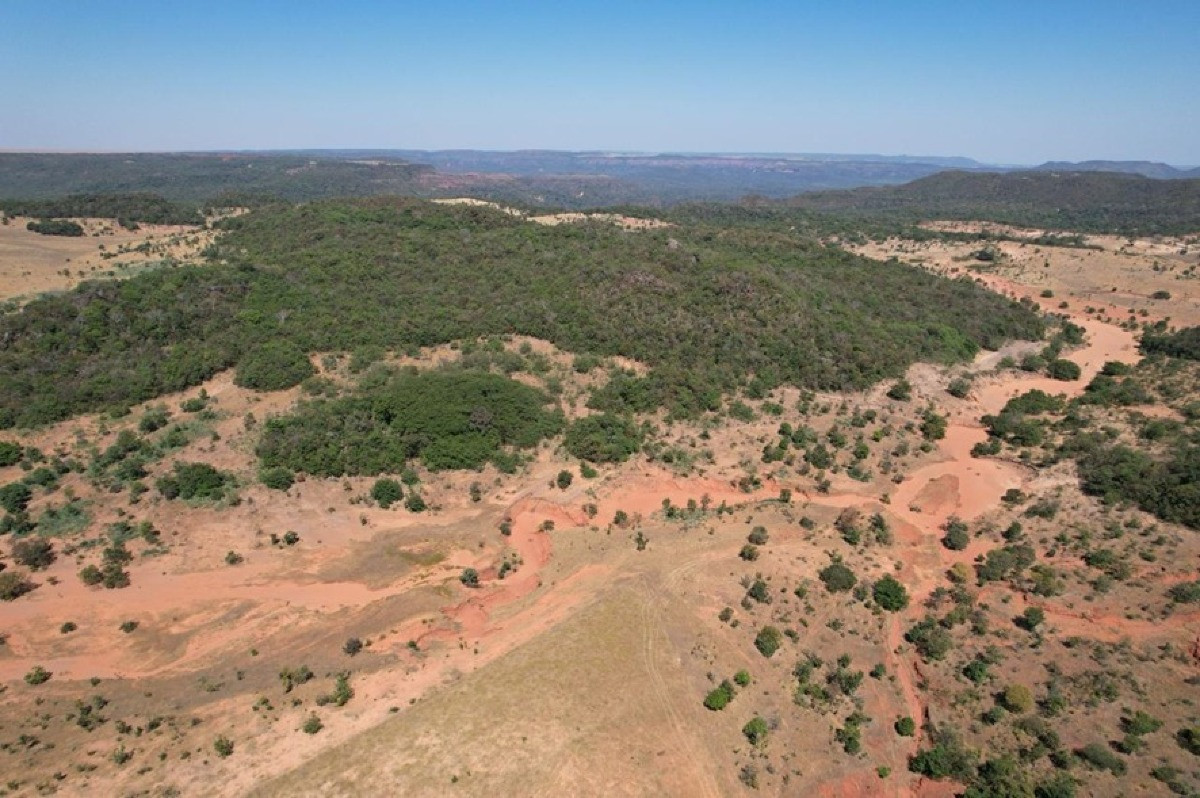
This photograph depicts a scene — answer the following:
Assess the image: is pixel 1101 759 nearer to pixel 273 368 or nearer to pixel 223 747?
pixel 223 747

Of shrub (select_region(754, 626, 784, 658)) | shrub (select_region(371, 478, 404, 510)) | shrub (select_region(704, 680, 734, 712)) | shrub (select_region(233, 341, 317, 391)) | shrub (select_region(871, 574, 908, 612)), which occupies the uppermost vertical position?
shrub (select_region(233, 341, 317, 391))

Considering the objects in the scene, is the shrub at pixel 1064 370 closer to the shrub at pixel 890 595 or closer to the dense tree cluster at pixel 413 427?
the shrub at pixel 890 595

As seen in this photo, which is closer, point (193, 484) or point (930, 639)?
point (930, 639)

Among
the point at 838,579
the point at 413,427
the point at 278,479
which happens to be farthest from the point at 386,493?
the point at 838,579

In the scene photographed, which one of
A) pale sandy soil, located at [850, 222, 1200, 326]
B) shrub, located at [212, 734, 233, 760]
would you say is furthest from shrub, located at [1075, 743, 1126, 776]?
pale sandy soil, located at [850, 222, 1200, 326]

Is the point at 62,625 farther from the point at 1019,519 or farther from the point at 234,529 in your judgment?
the point at 1019,519

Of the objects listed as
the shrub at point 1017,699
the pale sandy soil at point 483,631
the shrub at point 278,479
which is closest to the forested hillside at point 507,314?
the pale sandy soil at point 483,631

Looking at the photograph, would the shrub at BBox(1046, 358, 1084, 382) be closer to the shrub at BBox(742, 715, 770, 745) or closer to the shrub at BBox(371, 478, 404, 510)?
the shrub at BBox(742, 715, 770, 745)
